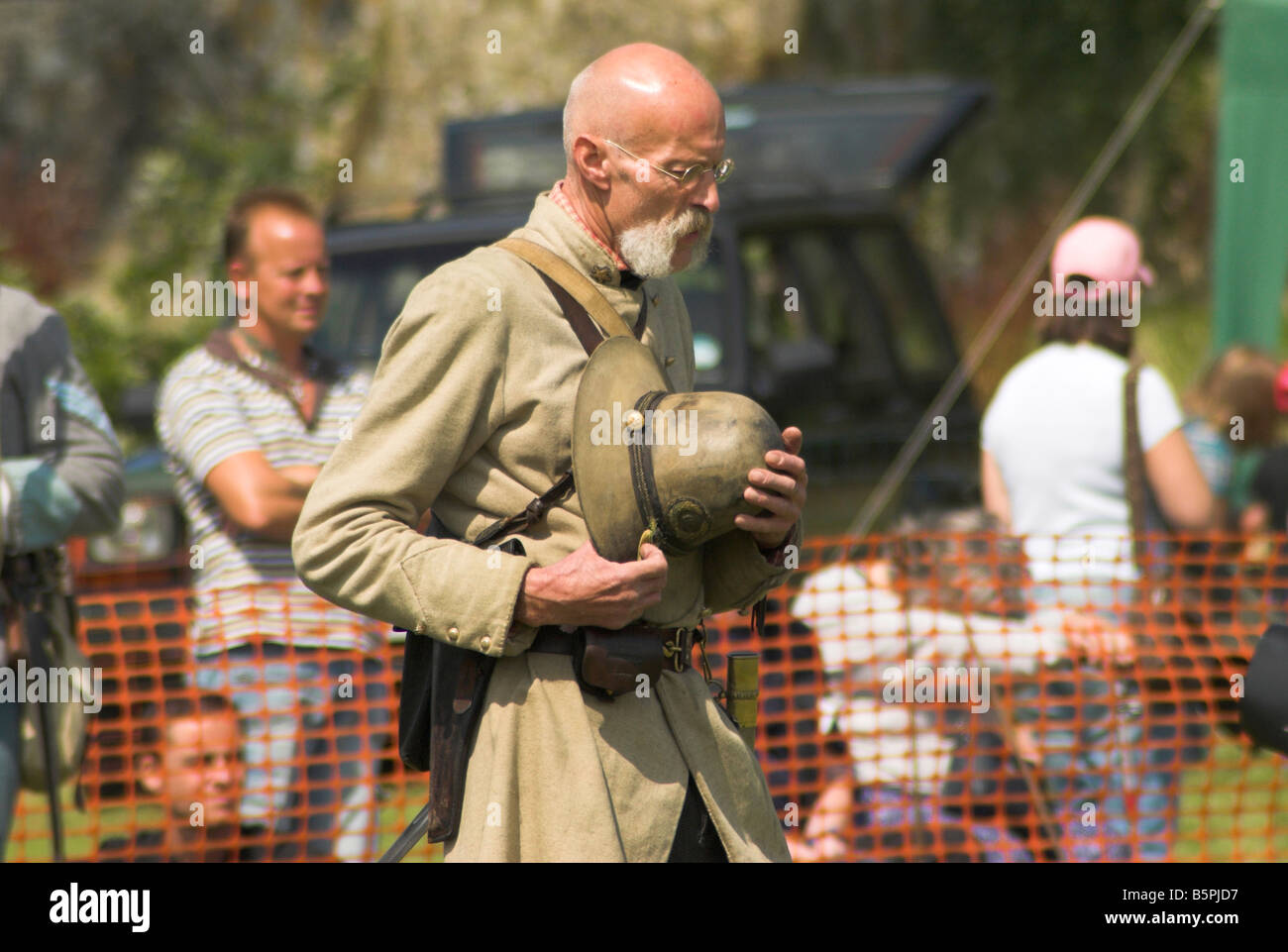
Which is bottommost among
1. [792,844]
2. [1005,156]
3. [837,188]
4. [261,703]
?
[792,844]

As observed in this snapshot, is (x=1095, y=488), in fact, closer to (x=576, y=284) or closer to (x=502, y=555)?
(x=576, y=284)

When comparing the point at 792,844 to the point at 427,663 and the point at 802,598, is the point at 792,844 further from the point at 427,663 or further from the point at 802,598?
the point at 427,663

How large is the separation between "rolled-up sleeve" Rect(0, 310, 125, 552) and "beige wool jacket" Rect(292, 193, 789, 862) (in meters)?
1.08

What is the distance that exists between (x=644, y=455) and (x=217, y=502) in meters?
1.84

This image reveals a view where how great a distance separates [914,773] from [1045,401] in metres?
1.12

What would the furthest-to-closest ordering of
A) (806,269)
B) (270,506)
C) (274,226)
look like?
1. (806,269)
2. (274,226)
3. (270,506)

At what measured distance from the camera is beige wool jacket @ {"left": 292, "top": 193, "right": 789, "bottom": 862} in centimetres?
221

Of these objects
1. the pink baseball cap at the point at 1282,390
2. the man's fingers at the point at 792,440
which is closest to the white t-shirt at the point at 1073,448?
the pink baseball cap at the point at 1282,390

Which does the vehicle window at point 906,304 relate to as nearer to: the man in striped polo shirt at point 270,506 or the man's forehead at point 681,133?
the man in striped polo shirt at point 270,506

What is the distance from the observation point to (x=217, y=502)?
3715 millimetres

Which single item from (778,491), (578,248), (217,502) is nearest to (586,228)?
(578,248)

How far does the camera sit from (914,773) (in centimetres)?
437

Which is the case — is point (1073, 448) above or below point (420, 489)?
above
